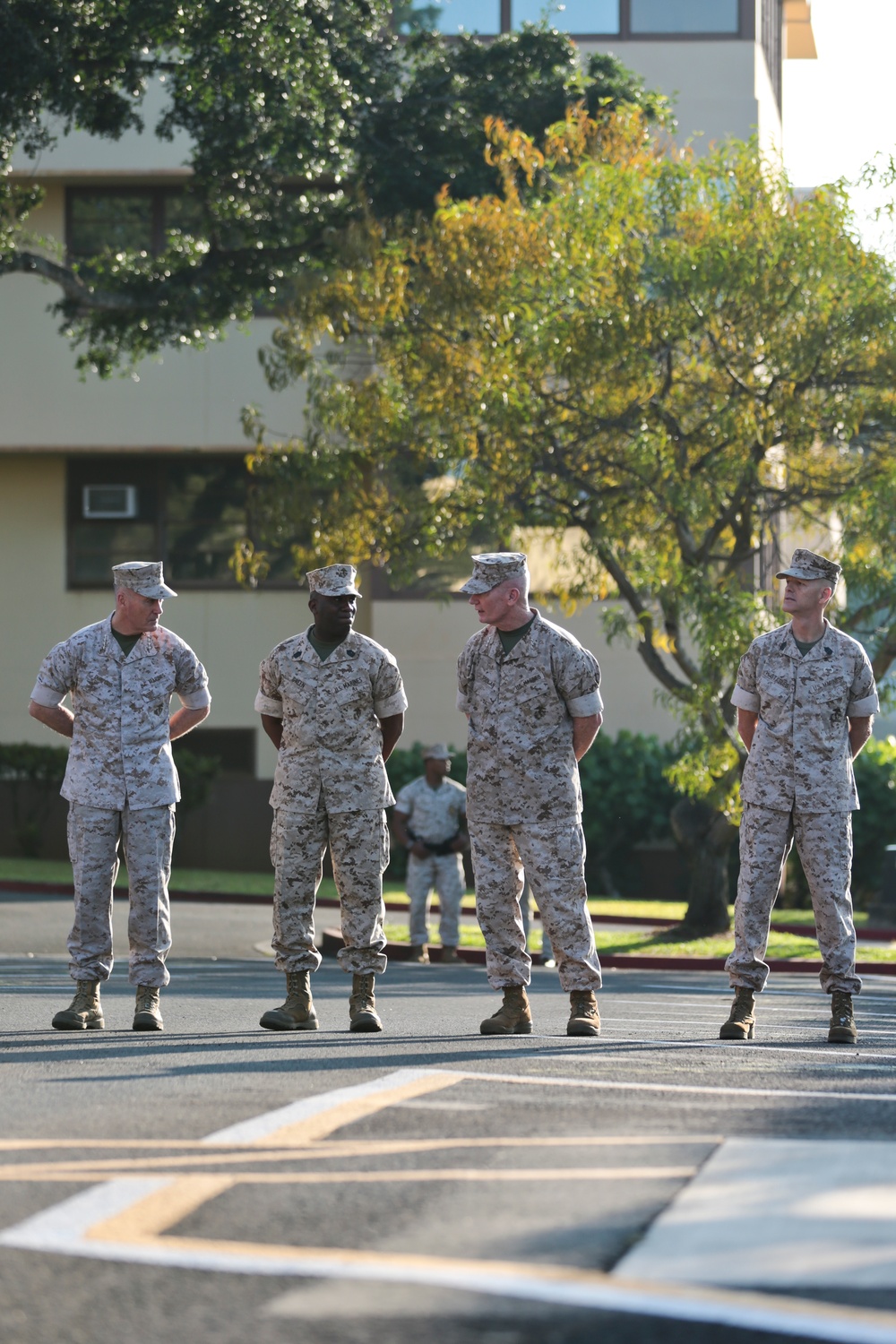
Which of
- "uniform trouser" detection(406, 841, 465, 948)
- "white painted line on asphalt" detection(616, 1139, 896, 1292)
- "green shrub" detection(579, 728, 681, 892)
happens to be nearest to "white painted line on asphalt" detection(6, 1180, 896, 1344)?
"white painted line on asphalt" detection(616, 1139, 896, 1292)

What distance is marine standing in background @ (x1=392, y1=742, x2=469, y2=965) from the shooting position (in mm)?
17172

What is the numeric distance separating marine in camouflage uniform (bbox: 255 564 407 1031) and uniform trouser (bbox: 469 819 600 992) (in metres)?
0.47

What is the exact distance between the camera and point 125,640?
29.0 ft

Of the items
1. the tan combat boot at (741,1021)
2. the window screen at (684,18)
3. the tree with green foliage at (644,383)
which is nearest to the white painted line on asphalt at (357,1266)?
the tan combat boot at (741,1021)

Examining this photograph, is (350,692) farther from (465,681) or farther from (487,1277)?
(487,1277)

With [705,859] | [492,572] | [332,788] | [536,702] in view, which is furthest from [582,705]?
[705,859]

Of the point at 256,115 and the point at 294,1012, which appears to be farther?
the point at 256,115

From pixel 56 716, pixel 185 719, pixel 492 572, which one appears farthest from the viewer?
pixel 185 719

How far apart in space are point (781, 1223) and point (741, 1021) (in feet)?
13.7

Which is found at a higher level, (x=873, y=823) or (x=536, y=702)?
(x=536, y=702)

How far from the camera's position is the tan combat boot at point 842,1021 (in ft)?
27.8

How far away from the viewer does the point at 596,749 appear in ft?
87.1

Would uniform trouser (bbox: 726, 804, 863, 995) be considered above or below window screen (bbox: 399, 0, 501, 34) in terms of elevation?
below

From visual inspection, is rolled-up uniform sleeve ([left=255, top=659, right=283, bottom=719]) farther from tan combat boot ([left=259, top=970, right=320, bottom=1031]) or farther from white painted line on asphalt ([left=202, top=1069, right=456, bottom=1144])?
white painted line on asphalt ([left=202, top=1069, right=456, bottom=1144])
